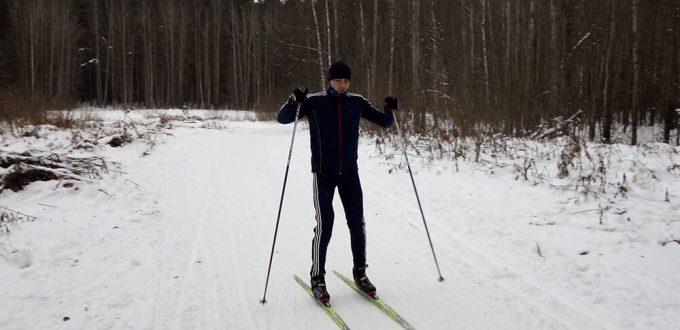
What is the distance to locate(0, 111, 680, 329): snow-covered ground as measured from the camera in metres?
3.57

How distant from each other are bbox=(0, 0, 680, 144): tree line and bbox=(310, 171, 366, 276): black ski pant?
8.04 m

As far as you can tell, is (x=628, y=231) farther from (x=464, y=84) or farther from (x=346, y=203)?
(x=464, y=84)

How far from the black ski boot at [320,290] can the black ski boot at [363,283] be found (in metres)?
0.34

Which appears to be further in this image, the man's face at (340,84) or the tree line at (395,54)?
the tree line at (395,54)

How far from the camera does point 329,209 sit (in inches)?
155

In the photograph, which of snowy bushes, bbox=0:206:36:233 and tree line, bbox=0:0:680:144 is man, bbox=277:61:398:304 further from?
tree line, bbox=0:0:680:144

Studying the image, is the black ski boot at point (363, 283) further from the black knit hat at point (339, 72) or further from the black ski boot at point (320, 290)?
the black knit hat at point (339, 72)

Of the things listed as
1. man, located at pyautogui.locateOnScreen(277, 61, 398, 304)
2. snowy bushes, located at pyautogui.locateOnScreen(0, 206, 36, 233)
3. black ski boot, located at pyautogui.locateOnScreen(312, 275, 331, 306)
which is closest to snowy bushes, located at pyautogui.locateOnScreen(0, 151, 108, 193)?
snowy bushes, located at pyautogui.locateOnScreen(0, 206, 36, 233)

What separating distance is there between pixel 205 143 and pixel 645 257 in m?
14.3

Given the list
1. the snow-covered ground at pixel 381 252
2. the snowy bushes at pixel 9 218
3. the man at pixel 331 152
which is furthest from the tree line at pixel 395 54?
the snowy bushes at pixel 9 218

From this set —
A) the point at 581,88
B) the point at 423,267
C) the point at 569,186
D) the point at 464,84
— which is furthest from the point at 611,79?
the point at 423,267

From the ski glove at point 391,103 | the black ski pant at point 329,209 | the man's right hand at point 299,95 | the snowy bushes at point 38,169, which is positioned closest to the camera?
the man's right hand at point 299,95

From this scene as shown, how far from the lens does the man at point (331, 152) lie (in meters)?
3.86

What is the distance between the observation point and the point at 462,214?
630 centimetres
